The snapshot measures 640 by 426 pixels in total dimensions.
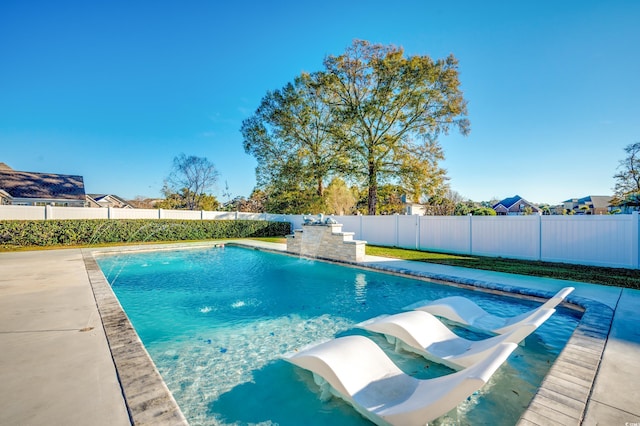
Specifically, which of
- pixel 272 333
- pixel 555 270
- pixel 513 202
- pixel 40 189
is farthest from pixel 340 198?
pixel 513 202

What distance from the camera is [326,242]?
10703 mm

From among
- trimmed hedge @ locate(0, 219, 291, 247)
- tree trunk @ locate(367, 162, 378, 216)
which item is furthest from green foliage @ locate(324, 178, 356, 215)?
tree trunk @ locate(367, 162, 378, 216)

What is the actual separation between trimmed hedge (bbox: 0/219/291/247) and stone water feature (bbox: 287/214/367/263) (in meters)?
8.16

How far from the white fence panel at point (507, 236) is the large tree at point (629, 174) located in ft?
86.3

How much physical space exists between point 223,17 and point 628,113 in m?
18.9

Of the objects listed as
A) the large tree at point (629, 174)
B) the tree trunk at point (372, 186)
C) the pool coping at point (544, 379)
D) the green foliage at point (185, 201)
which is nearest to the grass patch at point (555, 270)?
the pool coping at point (544, 379)

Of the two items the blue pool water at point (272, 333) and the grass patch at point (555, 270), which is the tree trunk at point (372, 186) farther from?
the blue pool water at point (272, 333)

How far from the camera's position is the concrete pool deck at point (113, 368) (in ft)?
6.57

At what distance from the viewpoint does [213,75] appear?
52.0 ft

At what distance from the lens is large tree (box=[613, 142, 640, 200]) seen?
2700 cm

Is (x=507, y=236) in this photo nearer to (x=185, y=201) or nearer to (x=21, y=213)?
(x=21, y=213)

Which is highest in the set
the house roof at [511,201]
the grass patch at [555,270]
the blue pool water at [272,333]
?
the house roof at [511,201]

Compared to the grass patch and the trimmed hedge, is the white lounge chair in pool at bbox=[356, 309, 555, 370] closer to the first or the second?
the grass patch

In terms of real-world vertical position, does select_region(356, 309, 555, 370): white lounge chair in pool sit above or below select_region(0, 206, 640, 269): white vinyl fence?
below
